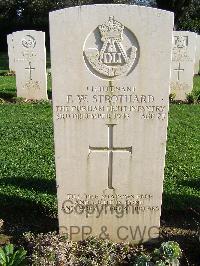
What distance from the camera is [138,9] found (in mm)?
3475

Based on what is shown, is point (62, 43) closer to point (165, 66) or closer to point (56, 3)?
point (165, 66)

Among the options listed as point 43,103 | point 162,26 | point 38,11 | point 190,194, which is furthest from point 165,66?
point 38,11

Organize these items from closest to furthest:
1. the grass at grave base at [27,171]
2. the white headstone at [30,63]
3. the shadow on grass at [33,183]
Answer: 1. the grass at grave base at [27,171]
2. the shadow on grass at [33,183]
3. the white headstone at [30,63]

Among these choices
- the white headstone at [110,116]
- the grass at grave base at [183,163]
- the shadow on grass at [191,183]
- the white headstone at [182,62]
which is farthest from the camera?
the white headstone at [182,62]

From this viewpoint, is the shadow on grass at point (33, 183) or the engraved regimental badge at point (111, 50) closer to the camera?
the engraved regimental badge at point (111, 50)

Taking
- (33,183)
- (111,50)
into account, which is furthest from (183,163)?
(111,50)

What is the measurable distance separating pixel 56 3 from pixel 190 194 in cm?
2576

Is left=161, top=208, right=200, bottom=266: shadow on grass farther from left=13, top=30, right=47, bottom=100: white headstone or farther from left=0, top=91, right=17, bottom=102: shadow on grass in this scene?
left=0, top=91, right=17, bottom=102: shadow on grass

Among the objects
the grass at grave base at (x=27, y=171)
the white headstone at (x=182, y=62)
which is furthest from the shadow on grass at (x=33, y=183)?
the white headstone at (x=182, y=62)

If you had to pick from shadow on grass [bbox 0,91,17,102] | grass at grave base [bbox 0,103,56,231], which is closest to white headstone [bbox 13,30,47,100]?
shadow on grass [bbox 0,91,17,102]

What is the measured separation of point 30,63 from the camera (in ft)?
38.5

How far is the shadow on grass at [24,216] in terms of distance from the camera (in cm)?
447

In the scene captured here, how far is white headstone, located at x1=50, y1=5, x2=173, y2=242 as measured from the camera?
11.5ft

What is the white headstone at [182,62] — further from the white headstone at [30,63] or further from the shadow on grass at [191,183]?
the shadow on grass at [191,183]
